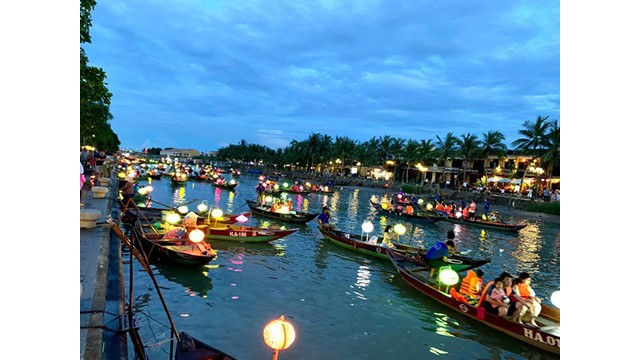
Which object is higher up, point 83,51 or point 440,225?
point 83,51

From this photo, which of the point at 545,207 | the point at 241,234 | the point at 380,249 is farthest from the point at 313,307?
the point at 545,207

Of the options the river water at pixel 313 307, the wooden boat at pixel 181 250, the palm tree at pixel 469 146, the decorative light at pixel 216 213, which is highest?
the palm tree at pixel 469 146

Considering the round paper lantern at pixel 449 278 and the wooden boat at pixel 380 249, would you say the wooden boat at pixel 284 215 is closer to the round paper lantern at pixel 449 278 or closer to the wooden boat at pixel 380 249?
the wooden boat at pixel 380 249

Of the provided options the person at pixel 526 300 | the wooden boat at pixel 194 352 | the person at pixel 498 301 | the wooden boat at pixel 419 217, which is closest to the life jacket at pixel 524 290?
the person at pixel 526 300

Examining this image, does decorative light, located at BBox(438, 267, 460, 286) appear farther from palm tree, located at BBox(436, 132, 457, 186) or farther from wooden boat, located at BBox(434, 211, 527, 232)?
palm tree, located at BBox(436, 132, 457, 186)

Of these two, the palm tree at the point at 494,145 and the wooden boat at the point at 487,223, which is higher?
the palm tree at the point at 494,145

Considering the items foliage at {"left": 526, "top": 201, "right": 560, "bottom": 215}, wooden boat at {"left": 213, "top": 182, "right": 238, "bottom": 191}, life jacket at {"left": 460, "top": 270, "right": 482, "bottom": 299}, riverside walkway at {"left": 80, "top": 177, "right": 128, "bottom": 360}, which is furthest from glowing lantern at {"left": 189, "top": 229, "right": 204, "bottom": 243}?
foliage at {"left": 526, "top": 201, "right": 560, "bottom": 215}

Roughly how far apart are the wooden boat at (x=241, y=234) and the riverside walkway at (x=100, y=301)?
227 inches

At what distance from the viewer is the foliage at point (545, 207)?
43662mm
